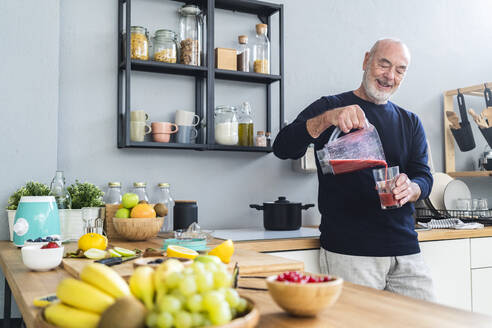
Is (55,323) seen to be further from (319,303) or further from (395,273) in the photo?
(395,273)

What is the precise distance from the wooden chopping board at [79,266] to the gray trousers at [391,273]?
36.6 inches

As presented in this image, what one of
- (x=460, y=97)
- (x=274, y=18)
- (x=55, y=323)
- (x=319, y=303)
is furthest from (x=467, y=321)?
(x=460, y=97)

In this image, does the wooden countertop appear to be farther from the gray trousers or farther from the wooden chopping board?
the wooden chopping board

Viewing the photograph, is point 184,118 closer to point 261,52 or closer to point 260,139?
point 260,139

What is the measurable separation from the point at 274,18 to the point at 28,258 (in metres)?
2.05

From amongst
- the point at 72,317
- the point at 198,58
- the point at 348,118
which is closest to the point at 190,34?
the point at 198,58

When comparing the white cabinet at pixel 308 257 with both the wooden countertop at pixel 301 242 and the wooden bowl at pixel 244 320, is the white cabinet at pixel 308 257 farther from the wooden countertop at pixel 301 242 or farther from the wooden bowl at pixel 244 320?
the wooden bowl at pixel 244 320

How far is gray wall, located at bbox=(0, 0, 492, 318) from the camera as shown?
211 centimetres

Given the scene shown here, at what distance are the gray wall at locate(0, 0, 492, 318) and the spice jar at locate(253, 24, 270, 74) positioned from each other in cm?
15

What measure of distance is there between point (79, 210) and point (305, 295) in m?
1.49

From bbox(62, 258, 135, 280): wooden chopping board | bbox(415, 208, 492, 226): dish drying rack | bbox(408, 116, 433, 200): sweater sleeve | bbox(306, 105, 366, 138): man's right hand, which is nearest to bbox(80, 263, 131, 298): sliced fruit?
bbox(62, 258, 135, 280): wooden chopping board

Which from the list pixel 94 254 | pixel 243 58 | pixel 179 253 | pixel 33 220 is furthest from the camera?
pixel 243 58

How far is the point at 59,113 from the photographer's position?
7.48ft

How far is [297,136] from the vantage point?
1.88 metres
